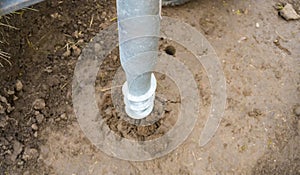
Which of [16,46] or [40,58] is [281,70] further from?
[16,46]

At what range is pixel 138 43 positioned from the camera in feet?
3.16

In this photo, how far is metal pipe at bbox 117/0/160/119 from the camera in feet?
→ 2.86

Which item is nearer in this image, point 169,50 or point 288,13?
point 169,50

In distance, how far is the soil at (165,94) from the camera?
4.47 feet

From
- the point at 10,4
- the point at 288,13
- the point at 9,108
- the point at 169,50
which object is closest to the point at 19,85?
the point at 9,108

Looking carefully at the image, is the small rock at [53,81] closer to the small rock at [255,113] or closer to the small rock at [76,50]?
the small rock at [76,50]

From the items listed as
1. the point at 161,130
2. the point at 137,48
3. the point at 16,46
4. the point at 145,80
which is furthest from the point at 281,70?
the point at 16,46

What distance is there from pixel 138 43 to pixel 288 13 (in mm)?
1015

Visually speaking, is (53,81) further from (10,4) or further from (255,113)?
(255,113)

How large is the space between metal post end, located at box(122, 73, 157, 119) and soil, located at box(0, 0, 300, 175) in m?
0.06

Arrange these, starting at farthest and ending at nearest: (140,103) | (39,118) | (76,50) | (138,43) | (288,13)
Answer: (288,13) < (76,50) < (39,118) < (140,103) < (138,43)

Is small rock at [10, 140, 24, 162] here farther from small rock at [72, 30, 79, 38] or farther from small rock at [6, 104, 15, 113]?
small rock at [72, 30, 79, 38]

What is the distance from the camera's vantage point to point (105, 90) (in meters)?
1.46

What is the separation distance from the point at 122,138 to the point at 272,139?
1.85 feet
